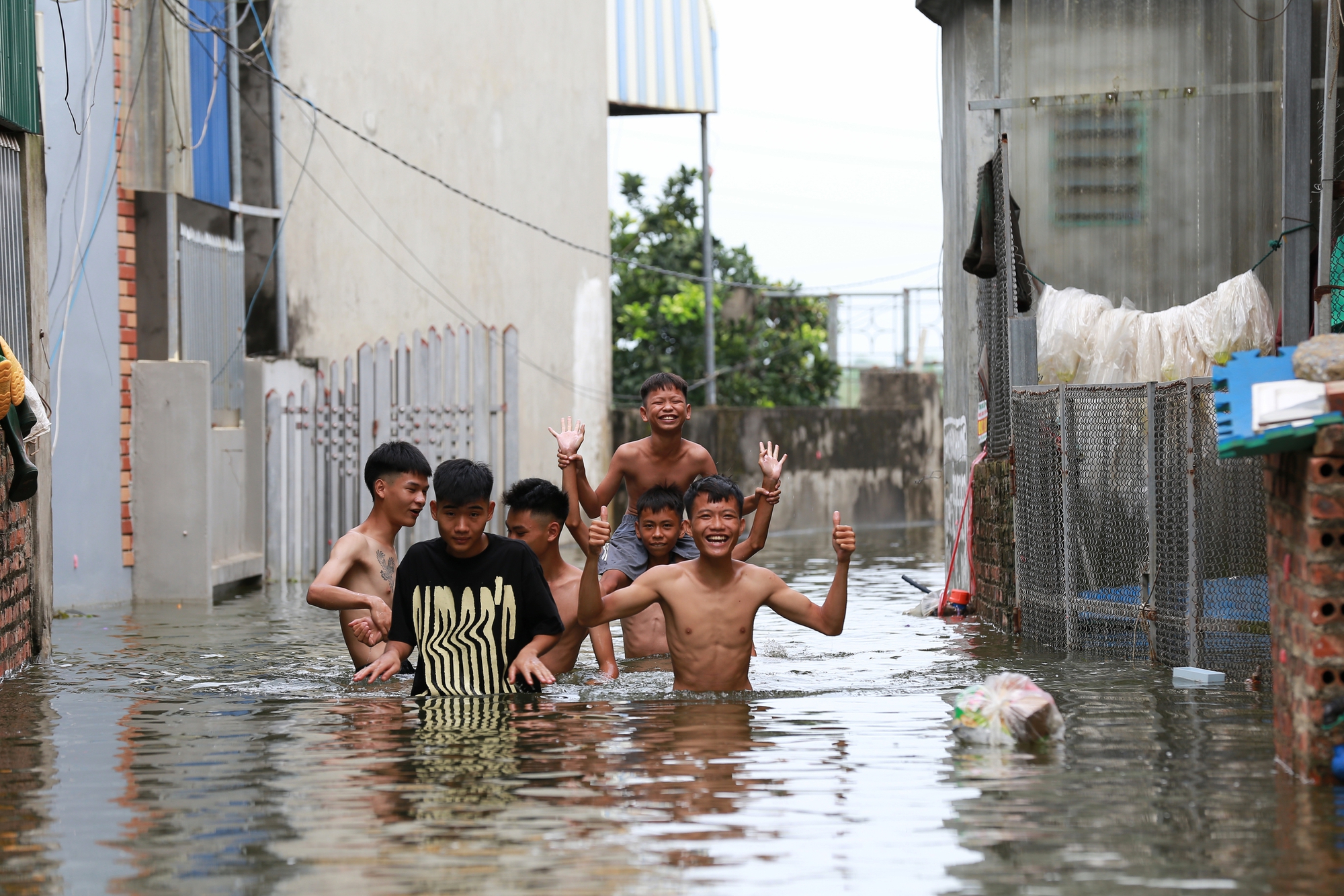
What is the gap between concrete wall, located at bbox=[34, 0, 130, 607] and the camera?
1332 centimetres

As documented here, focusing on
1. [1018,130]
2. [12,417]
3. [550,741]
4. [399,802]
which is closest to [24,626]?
[12,417]

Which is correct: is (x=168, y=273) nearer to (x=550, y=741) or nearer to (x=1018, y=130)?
(x=1018, y=130)

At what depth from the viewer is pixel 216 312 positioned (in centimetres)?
1602

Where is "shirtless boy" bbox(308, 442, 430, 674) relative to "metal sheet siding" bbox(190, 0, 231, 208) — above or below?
below

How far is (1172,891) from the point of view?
4.19 meters

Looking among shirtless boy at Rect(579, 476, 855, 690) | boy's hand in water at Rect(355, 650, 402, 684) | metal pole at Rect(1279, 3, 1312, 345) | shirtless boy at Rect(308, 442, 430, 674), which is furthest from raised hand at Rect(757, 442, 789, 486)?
metal pole at Rect(1279, 3, 1312, 345)

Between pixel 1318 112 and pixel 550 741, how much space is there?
25.7 ft

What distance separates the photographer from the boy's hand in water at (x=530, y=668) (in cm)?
702

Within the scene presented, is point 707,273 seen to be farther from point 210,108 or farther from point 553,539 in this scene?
point 553,539

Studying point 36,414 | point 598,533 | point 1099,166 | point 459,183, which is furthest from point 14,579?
point 459,183

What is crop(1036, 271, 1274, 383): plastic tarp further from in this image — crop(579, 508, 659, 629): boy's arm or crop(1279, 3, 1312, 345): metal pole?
crop(579, 508, 659, 629): boy's arm

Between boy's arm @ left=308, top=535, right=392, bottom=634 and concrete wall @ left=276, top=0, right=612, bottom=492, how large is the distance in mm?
10151

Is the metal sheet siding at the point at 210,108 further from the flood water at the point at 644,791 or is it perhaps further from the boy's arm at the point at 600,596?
the boy's arm at the point at 600,596

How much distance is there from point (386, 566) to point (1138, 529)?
439 centimetres
